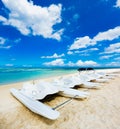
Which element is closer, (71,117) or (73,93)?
(71,117)

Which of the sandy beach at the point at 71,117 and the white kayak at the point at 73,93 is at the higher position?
the white kayak at the point at 73,93

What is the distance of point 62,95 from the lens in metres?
5.92

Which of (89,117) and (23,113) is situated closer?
(89,117)

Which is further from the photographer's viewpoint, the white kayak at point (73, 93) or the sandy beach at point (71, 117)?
the white kayak at point (73, 93)

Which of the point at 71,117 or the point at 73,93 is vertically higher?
the point at 73,93

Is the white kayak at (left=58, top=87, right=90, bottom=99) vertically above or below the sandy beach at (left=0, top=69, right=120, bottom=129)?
above

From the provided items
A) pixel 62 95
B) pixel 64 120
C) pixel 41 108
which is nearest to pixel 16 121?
pixel 41 108

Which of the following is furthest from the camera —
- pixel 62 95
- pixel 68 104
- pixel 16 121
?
pixel 62 95

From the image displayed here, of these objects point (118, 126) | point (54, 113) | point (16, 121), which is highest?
point (54, 113)

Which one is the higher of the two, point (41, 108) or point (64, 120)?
point (41, 108)

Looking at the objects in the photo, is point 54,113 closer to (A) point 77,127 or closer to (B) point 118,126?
(A) point 77,127

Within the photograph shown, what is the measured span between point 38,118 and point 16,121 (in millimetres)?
645

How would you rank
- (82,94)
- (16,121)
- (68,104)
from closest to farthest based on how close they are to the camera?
(16,121) < (68,104) < (82,94)

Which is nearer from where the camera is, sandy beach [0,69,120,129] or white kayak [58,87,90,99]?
sandy beach [0,69,120,129]
